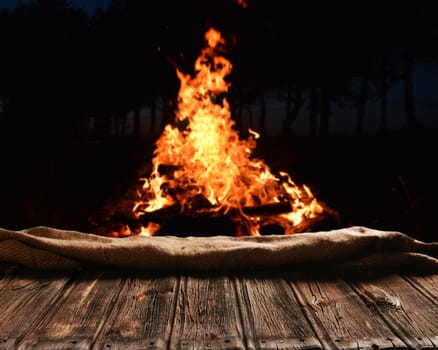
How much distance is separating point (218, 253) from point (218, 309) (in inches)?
21.2

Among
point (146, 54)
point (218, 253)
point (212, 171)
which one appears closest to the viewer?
point (218, 253)

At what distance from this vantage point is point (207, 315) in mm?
2133

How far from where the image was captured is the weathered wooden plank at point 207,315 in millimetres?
1891

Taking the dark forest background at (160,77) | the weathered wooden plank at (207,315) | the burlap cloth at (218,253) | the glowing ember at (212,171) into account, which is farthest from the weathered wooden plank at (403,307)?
the dark forest background at (160,77)

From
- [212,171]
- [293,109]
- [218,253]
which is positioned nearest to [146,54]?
[293,109]

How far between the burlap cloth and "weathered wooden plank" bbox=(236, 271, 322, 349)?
0.43 feet

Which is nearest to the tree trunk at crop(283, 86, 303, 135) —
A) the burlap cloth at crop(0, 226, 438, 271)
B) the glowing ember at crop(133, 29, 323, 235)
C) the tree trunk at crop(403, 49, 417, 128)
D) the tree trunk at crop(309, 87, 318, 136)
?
the tree trunk at crop(309, 87, 318, 136)

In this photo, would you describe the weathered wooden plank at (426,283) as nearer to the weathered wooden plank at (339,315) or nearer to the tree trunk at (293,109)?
the weathered wooden plank at (339,315)

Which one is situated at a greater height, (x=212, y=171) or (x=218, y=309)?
(x=218, y=309)

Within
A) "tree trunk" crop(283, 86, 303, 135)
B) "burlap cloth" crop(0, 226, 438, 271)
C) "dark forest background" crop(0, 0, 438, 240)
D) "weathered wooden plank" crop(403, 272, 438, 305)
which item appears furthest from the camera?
"tree trunk" crop(283, 86, 303, 135)

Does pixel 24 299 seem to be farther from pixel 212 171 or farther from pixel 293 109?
A: pixel 293 109

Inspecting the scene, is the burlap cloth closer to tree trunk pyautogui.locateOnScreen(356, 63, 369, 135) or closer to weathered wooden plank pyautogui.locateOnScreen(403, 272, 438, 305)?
weathered wooden plank pyautogui.locateOnScreen(403, 272, 438, 305)

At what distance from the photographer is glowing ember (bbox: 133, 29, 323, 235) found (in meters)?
6.93

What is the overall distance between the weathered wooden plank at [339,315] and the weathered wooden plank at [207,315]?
31 centimetres
